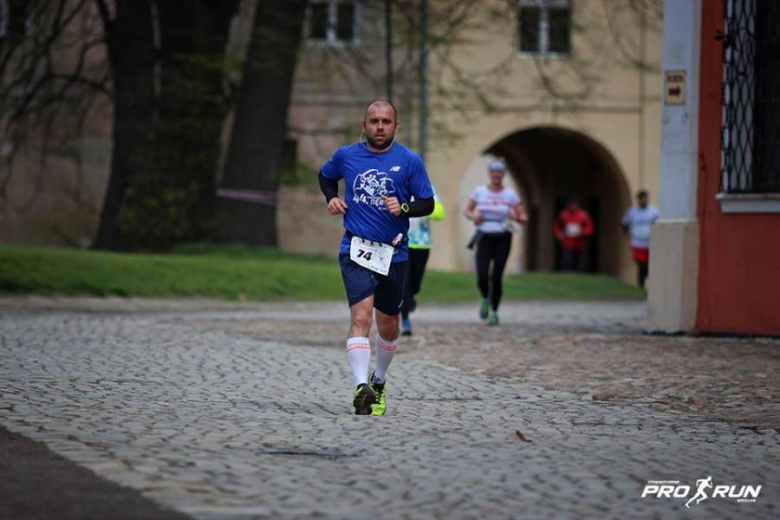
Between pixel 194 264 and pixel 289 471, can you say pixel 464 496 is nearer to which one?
pixel 289 471

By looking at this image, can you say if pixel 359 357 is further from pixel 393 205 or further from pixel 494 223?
pixel 494 223

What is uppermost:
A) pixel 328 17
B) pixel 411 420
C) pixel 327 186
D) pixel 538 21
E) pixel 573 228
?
pixel 328 17

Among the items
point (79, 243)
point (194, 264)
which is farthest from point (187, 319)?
point (79, 243)

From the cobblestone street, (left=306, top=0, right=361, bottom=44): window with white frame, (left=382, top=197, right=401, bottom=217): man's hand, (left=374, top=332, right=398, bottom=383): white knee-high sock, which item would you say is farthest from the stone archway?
(left=382, top=197, right=401, bottom=217): man's hand

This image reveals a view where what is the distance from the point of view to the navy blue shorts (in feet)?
31.9

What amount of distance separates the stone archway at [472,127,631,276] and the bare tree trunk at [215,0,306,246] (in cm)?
1399

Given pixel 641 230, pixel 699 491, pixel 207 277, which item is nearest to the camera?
pixel 699 491

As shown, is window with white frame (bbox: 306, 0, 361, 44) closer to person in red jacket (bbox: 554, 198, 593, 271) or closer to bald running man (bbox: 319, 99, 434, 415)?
person in red jacket (bbox: 554, 198, 593, 271)

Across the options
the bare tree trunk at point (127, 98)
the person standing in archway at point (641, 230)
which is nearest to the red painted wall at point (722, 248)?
the person standing in archway at point (641, 230)

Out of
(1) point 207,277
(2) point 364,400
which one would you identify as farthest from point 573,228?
(2) point 364,400

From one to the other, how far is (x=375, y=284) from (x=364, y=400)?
2.57ft

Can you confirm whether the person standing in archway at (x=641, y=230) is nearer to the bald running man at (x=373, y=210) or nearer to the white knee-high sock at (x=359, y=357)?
the bald running man at (x=373, y=210)

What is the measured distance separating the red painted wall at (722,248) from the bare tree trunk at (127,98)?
14359 mm

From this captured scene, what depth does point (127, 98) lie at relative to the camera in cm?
2916
